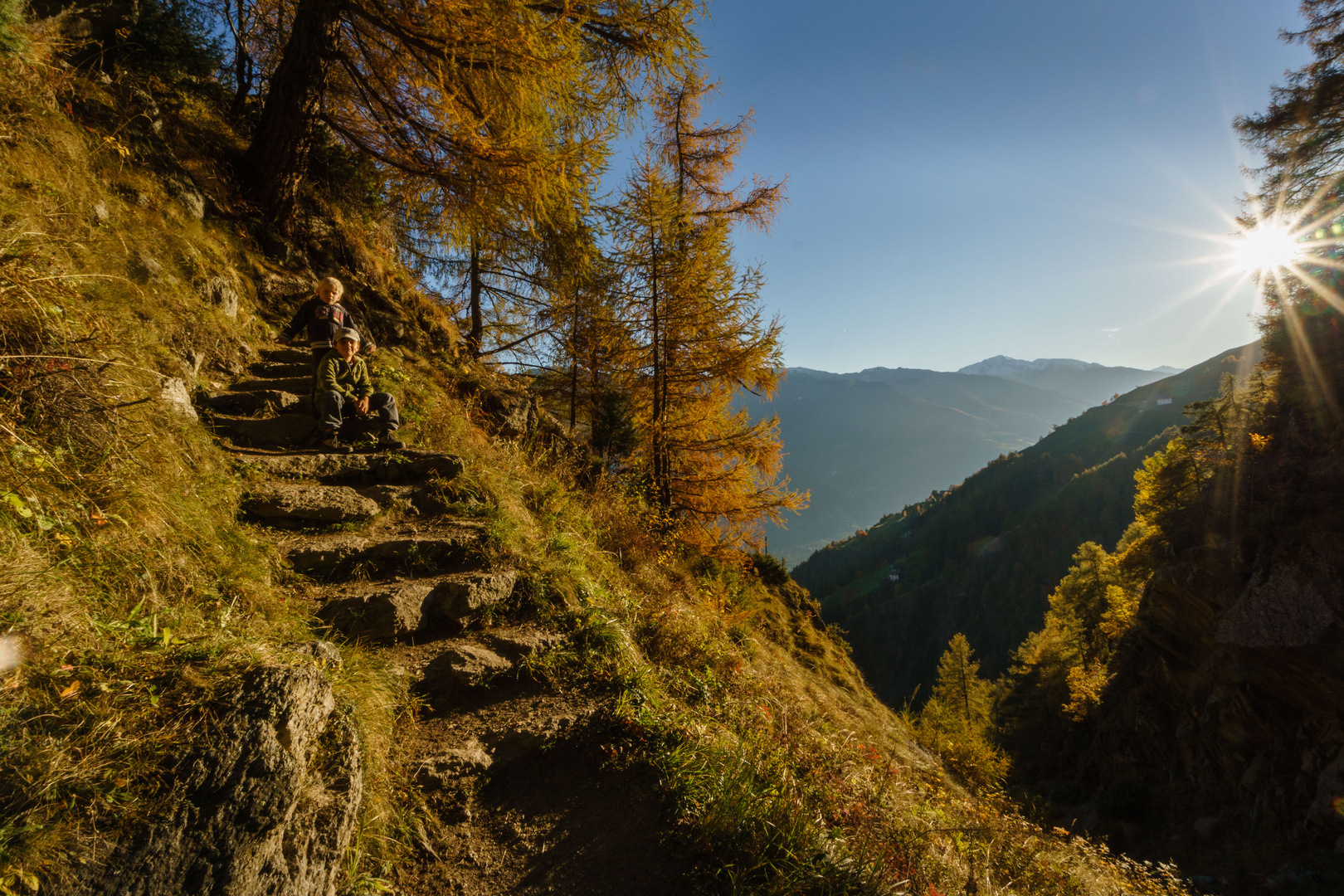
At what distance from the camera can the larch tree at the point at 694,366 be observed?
33.8 ft

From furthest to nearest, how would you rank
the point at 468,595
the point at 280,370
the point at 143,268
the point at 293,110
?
the point at 293,110 → the point at 280,370 → the point at 143,268 → the point at 468,595

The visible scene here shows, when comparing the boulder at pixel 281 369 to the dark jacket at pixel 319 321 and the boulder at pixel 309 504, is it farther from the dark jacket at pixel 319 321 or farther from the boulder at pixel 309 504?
the boulder at pixel 309 504

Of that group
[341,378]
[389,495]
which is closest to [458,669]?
[389,495]

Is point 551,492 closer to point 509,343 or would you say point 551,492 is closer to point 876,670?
point 509,343

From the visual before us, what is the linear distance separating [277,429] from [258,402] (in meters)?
0.53

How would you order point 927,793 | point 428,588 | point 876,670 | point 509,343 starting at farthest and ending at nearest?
point 876,670
point 509,343
point 927,793
point 428,588

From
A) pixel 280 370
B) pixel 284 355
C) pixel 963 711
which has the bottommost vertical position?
pixel 963 711

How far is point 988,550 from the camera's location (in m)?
89.5

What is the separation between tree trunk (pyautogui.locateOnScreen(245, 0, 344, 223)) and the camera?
6.73 meters

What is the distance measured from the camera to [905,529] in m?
112

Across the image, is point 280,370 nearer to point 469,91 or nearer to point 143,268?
point 143,268

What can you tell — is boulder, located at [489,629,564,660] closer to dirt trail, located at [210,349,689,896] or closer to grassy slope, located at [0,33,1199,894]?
dirt trail, located at [210,349,689,896]

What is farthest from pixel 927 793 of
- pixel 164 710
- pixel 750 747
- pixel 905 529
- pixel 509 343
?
pixel 905 529

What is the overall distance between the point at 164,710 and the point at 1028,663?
165ft
